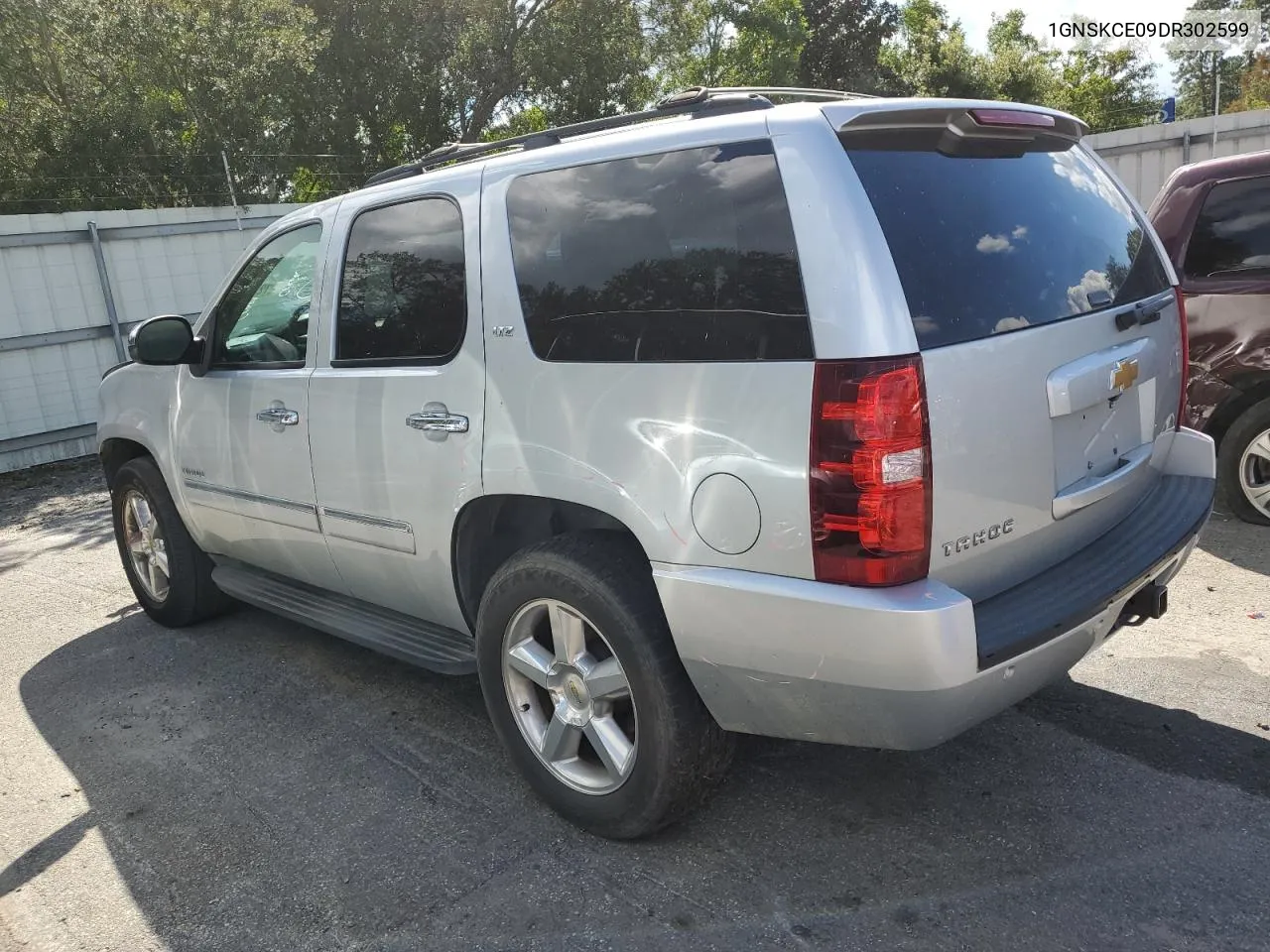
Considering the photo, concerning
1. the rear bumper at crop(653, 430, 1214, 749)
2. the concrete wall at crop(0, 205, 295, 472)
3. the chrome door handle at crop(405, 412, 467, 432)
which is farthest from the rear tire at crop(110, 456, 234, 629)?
the concrete wall at crop(0, 205, 295, 472)

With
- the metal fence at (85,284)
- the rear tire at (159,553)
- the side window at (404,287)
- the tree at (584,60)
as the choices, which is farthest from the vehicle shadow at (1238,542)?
the tree at (584,60)

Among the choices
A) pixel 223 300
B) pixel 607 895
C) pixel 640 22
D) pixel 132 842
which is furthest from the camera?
pixel 640 22

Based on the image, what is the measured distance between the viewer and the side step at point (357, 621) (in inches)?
132

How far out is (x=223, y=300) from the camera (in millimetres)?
4328

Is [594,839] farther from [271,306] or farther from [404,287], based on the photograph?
[271,306]

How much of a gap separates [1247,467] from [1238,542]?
0.44 metres

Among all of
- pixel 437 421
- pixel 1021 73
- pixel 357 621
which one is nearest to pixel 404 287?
pixel 437 421

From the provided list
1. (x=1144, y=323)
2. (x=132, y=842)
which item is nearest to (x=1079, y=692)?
(x=1144, y=323)

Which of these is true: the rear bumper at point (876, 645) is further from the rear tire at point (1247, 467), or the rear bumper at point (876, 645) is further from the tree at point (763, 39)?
the tree at point (763, 39)

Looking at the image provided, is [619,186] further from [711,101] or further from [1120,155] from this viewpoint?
[1120,155]

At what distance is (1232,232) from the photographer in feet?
16.7

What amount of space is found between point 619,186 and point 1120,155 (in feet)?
33.2

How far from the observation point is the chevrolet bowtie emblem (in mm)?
2707

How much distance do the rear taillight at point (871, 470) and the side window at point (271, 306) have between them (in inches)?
91.0
